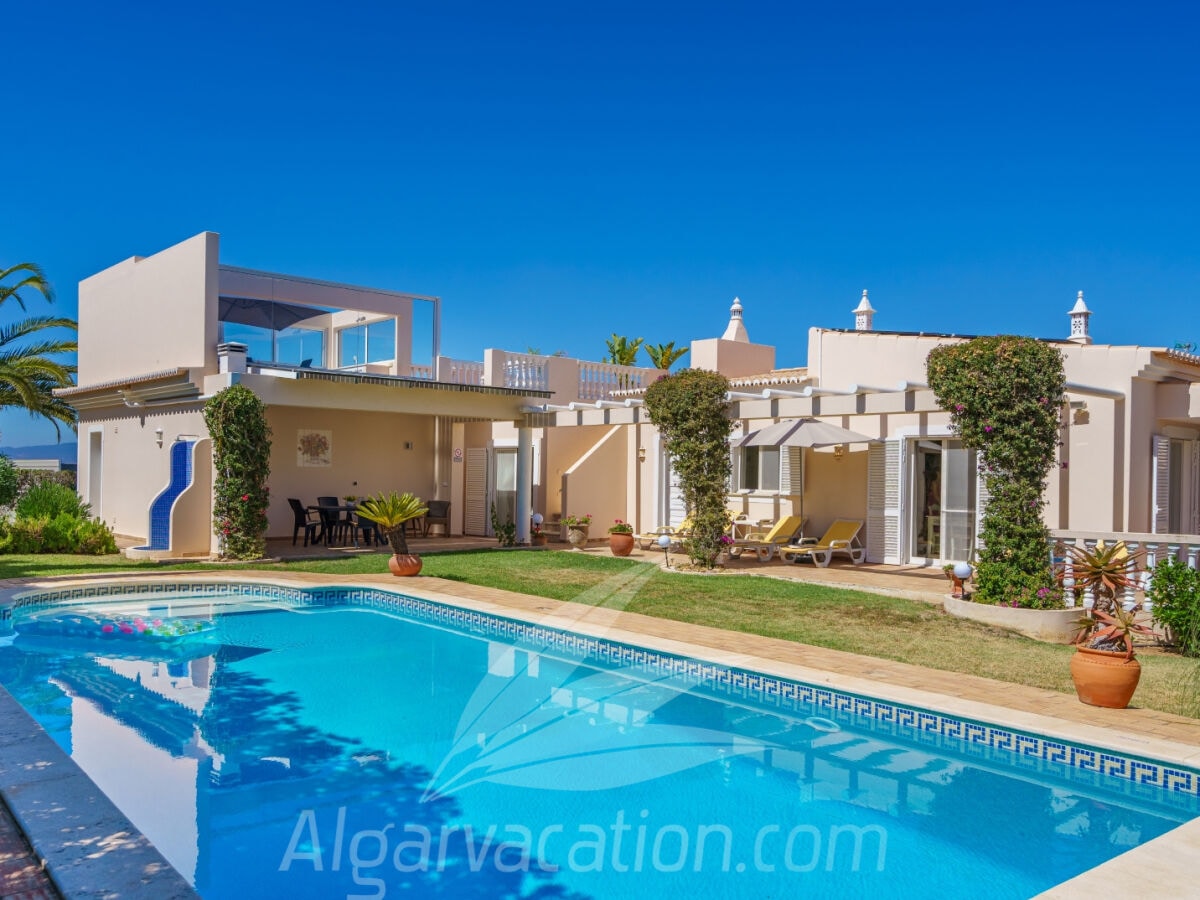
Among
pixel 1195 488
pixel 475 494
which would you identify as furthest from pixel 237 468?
pixel 1195 488

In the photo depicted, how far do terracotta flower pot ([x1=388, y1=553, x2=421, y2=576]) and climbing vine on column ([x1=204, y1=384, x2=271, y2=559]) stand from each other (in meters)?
3.46

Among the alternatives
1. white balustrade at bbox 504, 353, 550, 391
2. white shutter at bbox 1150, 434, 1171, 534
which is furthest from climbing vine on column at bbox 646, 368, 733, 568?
white shutter at bbox 1150, 434, 1171, 534

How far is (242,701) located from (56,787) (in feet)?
11.3

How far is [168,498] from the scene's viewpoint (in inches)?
683

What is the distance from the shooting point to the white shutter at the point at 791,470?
62.2 feet

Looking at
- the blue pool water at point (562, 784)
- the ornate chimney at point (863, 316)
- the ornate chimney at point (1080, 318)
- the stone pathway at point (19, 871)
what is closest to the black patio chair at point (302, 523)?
the blue pool water at point (562, 784)

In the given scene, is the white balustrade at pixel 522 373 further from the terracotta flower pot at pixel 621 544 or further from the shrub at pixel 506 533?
the terracotta flower pot at pixel 621 544

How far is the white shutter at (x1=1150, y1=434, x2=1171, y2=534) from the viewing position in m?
14.6

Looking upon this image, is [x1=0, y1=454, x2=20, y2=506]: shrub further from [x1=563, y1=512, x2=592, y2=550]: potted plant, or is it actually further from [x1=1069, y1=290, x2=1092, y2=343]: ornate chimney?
[x1=1069, y1=290, x2=1092, y2=343]: ornate chimney

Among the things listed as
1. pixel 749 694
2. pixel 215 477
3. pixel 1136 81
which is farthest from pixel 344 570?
pixel 1136 81

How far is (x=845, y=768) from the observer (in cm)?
668

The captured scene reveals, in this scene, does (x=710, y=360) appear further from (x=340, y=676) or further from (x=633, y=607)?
(x=340, y=676)
